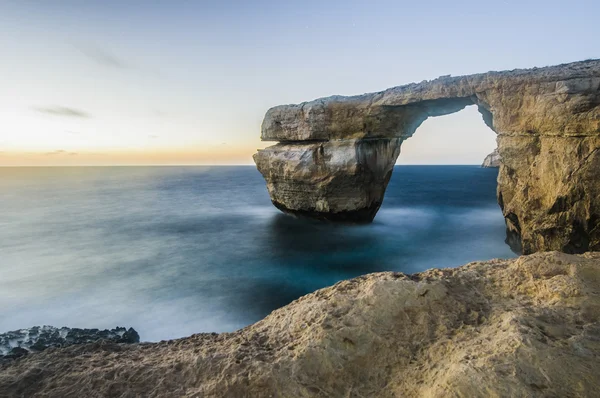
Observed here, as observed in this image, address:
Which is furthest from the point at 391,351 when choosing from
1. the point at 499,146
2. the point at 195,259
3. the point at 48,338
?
the point at 195,259

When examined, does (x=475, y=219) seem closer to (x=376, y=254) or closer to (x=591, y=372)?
(x=376, y=254)

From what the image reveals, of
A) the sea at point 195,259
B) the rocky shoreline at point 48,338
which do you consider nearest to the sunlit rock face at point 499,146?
the sea at point 195,259

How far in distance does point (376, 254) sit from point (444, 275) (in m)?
8.83

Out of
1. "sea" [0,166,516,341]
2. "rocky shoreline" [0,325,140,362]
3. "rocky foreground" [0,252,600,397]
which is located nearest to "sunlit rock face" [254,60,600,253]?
"sea" [0,166,516,341]

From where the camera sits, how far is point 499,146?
9.62 m

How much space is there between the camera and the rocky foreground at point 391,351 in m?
2.04

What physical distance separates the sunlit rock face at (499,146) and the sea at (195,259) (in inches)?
81.6

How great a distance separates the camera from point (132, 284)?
9.55 metres

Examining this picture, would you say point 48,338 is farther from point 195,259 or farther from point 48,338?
point 195,259

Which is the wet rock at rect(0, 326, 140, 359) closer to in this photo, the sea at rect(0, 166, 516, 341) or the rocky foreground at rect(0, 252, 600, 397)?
the rocky foreground at rect(0, 252, 600, 397)

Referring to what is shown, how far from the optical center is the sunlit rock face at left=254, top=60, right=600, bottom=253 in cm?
752

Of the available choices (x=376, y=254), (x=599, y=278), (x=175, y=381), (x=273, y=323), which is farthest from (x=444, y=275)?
(x=376, y=254)

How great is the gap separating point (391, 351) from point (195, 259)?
1040 cm

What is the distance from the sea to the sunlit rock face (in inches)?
81.6
